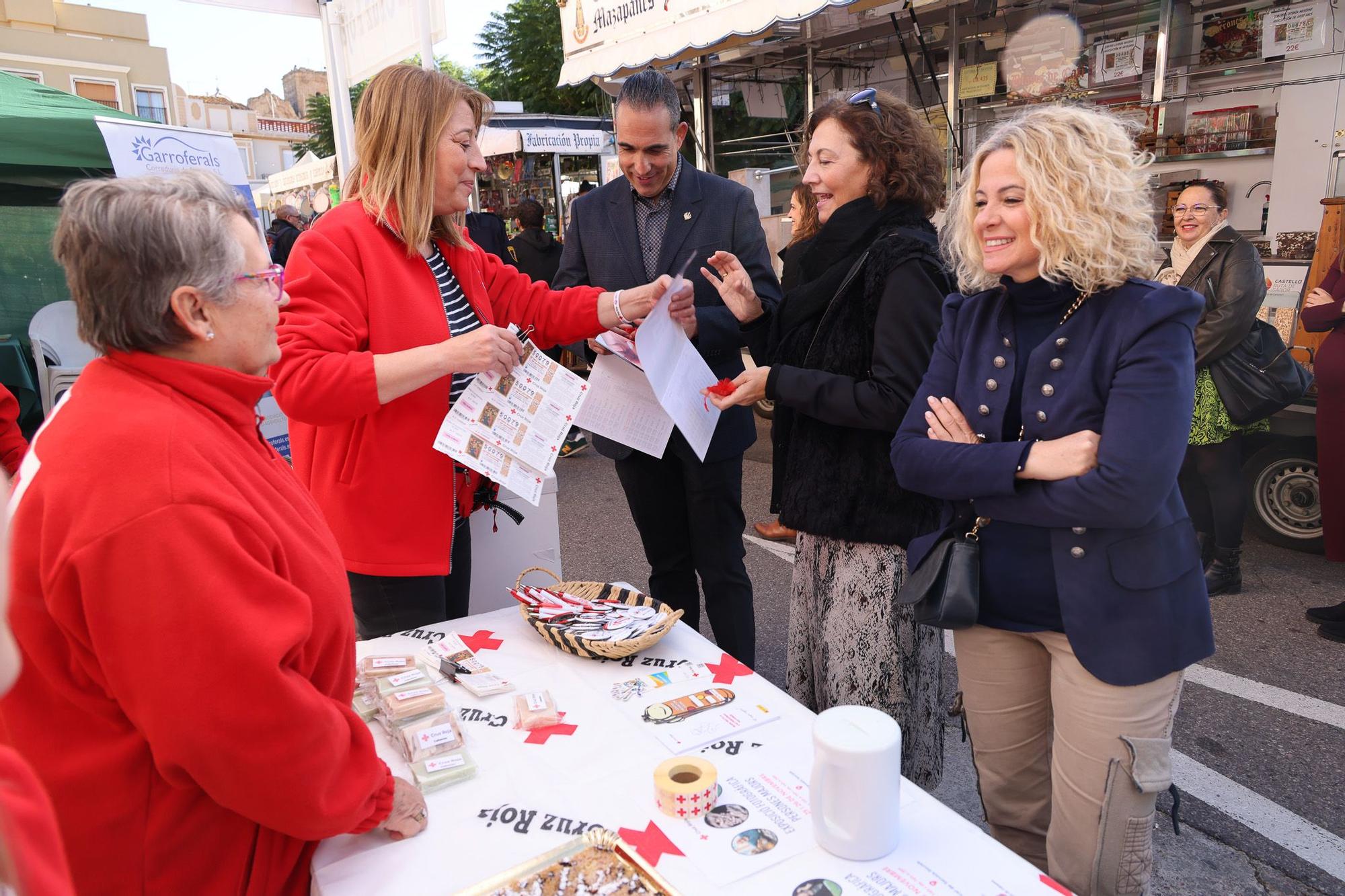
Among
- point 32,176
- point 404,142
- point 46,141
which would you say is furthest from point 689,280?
point 32,176

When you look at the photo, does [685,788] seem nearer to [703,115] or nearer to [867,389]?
[867,389]

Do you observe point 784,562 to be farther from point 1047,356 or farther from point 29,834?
point 29,834

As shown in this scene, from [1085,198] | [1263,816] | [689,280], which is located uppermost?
[1085,198]

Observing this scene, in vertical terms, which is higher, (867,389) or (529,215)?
(529,215)

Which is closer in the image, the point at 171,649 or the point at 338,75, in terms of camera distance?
the point at 171,649

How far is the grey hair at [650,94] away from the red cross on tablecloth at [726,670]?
174 cm

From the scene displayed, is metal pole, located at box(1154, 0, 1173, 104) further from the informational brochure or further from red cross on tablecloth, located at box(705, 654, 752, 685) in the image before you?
red cross on tablecloth, located at box(705, 654, 752, 685)

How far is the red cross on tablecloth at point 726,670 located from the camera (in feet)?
5.73

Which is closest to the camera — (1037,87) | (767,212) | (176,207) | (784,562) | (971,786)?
(176,207)

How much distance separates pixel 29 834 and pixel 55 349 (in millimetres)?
6194

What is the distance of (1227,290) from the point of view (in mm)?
3984

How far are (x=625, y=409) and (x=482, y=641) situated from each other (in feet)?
2.68

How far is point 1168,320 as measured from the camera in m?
1.50

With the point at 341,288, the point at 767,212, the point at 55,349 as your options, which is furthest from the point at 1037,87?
the point at 55,349
